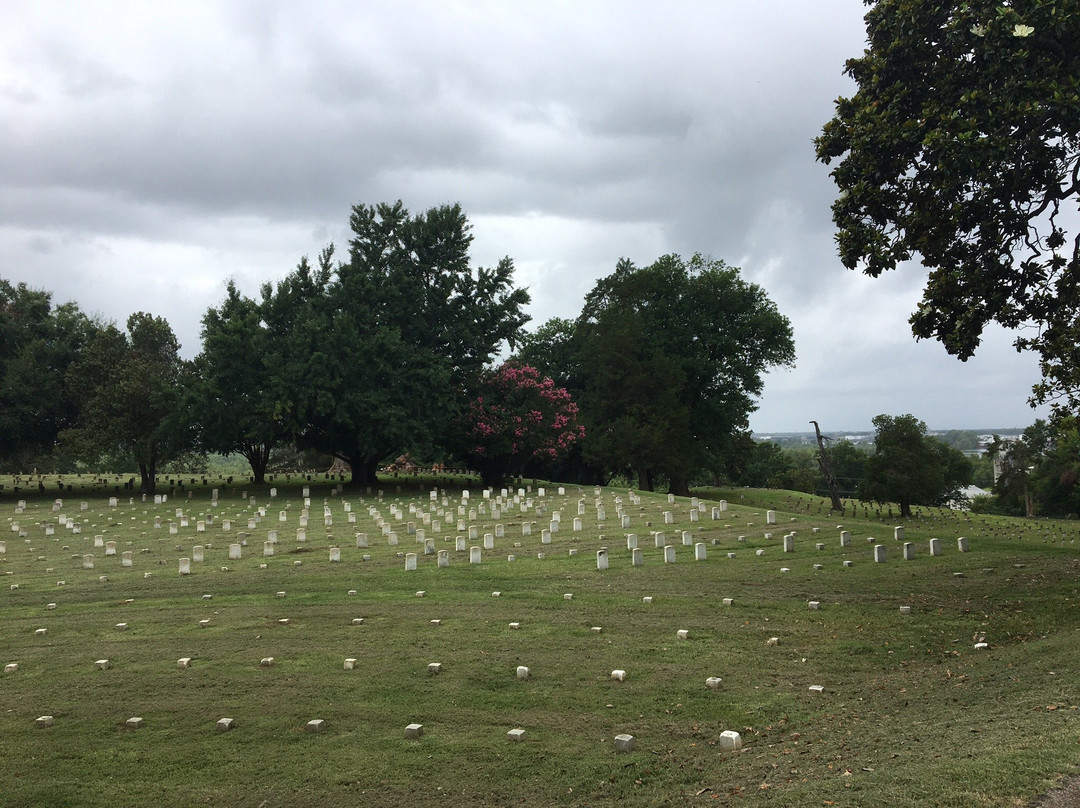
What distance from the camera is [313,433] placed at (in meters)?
38.6

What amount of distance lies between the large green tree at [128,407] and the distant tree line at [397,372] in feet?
0.28

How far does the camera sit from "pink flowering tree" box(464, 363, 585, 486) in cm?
3803

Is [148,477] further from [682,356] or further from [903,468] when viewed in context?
[903,468]

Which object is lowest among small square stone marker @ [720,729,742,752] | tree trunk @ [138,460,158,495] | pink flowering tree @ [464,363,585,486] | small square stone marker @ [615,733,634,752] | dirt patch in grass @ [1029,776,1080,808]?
small square stone marker @ [615,733,634,752]

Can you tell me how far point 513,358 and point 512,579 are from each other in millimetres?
30631

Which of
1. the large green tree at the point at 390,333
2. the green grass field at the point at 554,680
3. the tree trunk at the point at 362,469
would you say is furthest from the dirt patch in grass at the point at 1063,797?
the tree trunk at the point at 362,469

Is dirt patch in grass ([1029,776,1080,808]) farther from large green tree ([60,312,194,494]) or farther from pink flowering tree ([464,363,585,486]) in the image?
large green tree ([60,312,194,494])

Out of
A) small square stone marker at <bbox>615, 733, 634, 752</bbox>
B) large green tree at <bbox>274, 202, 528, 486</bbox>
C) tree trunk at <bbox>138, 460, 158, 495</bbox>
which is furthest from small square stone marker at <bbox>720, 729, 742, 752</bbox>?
tree trunk at <bbox>138, 460, 158, 495</bbox>

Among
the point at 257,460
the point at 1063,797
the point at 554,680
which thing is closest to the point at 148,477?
the point at 257,460

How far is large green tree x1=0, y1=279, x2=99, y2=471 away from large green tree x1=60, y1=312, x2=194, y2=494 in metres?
0.91

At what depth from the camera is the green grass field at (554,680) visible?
20.4 feet

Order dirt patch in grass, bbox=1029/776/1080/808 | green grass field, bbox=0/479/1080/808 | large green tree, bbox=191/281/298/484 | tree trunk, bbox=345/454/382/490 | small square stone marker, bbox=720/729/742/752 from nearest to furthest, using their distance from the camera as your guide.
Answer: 1. dirt patch in grass, bbox=1029/776/1080/808
2. green grass field, bbox=0/479/1080/808
3. small square stone marker, bbox=720/729/742/752
4. large green tree, bbox=191/281/298/484
5. tree trunk, bbox=345/454/382/490

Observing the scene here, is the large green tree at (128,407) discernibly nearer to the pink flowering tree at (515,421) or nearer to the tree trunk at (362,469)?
the tree trunk at (362,469)

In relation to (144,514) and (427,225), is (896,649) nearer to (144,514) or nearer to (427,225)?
(144,514)
